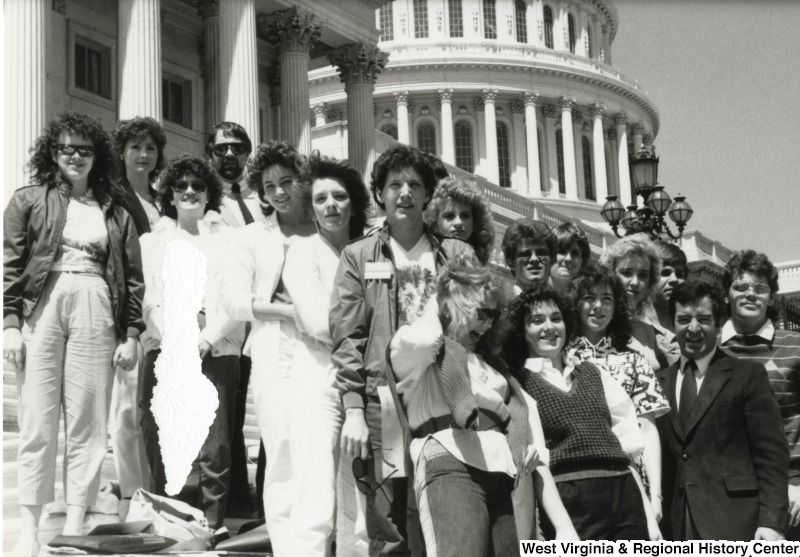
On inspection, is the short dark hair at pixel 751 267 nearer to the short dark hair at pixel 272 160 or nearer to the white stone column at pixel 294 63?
the short dark hair at pixel 272 160

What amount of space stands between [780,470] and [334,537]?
2135mm

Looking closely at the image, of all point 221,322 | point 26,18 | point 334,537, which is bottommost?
point 334,537

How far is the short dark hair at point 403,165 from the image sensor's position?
16.4 ft

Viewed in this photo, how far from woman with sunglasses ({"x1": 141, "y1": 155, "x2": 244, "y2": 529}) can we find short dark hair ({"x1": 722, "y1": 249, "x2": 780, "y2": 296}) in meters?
2.77

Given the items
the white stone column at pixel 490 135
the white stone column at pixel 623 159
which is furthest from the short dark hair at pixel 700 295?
the white stone column at pixel 623 159

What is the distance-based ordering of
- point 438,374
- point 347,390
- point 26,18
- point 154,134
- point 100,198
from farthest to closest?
point 26,18, point 154,134, point 100,198, point 347,390, point 438,374

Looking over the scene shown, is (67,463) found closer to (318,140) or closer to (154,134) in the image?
(154,134)

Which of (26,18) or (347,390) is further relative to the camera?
(26,18)

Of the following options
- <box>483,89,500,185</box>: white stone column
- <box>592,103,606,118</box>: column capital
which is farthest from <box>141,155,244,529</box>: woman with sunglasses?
<box>592,103,606,118</box>: column capital

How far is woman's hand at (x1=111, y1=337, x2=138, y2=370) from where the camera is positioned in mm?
5543

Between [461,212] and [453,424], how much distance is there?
1624mm

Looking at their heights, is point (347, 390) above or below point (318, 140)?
below

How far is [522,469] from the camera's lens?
4.29 m

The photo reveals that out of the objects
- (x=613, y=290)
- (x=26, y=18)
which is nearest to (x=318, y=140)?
(x=26, y=18)
